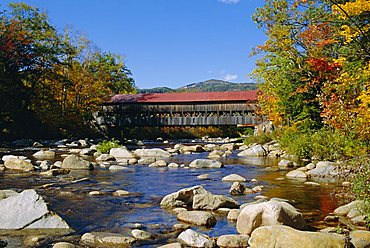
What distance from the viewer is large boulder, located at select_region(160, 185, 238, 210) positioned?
25.7ft

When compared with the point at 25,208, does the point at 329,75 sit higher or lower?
higher

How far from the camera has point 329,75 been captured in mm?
20656

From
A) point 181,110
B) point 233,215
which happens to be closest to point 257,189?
point 233,215

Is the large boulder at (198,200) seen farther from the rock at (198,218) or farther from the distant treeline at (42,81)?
the distant treeline at (42,81)

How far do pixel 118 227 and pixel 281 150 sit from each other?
→ 14.8m

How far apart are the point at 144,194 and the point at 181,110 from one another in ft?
94.8

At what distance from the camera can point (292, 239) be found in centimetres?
486

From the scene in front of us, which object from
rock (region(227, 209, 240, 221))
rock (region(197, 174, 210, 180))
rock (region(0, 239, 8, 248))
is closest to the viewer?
rock (region(0, 239, 8, 248))

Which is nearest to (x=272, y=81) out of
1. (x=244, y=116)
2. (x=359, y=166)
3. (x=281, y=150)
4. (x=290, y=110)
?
(x=290, y=110)

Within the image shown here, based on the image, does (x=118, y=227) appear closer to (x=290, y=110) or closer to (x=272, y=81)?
(x=290, y=110)

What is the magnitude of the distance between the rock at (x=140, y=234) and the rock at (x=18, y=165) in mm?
8367

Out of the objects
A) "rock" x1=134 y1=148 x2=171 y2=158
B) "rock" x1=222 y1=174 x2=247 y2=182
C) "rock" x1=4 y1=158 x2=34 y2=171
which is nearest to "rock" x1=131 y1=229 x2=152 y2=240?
"rock" x1=222 y1=174 x2=247 y2=182

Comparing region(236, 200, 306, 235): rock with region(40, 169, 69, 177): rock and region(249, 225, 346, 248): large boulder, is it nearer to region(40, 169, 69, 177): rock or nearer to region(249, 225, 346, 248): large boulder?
region(249, 225, 346, 248): large boulder

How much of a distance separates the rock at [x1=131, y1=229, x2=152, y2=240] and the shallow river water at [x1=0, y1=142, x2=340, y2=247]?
0.20 m
